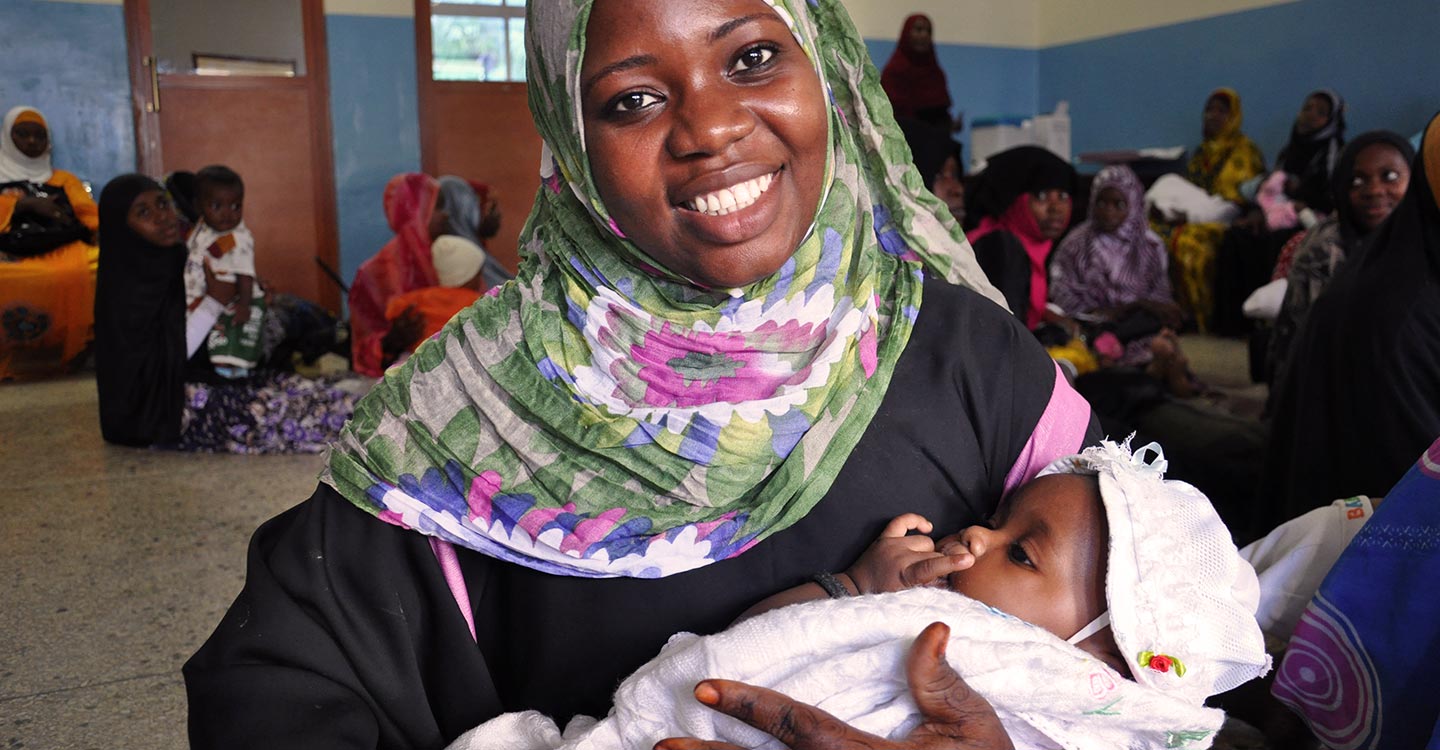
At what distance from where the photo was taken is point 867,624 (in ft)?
3.42

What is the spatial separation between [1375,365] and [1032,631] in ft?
6.43

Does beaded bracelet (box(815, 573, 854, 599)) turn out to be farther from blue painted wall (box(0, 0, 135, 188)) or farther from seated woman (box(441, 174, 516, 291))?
blue painted wall (box(0, 0, 135, 188))

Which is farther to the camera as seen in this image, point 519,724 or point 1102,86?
point 1102,86

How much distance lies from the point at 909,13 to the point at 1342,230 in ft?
22.0

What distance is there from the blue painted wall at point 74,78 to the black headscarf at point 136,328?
326 centimetres

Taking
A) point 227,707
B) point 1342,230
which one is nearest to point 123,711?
point 227,707

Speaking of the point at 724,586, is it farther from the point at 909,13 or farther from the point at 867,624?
the point at 909,13

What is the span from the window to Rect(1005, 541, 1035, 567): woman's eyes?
8.18 metres

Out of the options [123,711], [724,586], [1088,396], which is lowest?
[123,711]

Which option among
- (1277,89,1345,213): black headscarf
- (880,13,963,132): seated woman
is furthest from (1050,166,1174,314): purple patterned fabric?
(880,13,963,132): seated woman

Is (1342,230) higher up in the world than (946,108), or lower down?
lower down

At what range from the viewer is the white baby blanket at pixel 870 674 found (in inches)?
40.6

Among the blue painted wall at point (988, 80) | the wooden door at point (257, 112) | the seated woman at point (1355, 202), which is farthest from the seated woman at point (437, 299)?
the blue painted wall at point (988, 80)

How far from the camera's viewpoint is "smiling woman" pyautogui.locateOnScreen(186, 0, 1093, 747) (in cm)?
115
